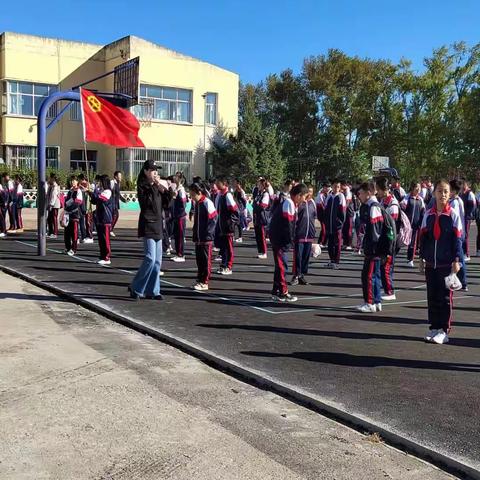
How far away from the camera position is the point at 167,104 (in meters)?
36.6

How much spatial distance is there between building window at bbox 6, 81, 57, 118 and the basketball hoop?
4956 millimetres

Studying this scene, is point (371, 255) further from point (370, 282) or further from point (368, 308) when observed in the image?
point (368, 308)

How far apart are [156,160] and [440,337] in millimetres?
31280

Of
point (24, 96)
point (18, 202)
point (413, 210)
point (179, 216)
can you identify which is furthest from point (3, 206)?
point (24, 96)

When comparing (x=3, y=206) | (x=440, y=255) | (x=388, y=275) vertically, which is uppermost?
(x=3, y=206)

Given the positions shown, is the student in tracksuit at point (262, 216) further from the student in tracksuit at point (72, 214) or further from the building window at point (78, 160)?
the building window at point (78, 160)

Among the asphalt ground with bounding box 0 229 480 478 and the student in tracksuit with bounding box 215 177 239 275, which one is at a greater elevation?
the student in tracksuit with bounding box 215 177 239 275

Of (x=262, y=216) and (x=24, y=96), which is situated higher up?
(x=24, y=96)

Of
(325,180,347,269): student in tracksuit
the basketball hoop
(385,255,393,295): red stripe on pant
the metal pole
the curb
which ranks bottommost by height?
the curb

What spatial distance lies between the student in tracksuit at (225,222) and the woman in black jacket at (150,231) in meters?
2.85

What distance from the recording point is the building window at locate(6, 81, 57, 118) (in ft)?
110

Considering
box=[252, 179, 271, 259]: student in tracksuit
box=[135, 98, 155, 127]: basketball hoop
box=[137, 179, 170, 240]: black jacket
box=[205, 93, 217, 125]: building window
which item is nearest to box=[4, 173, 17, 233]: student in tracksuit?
box=[252, 179, 271, 259]: student in tracksuit

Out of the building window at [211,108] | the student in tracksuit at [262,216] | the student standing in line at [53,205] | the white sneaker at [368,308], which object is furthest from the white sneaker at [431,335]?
the building window at [211,108]

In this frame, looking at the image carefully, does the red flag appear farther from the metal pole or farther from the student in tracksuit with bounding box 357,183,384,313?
the student in tracksuit with bounding box 357,183,384,313
